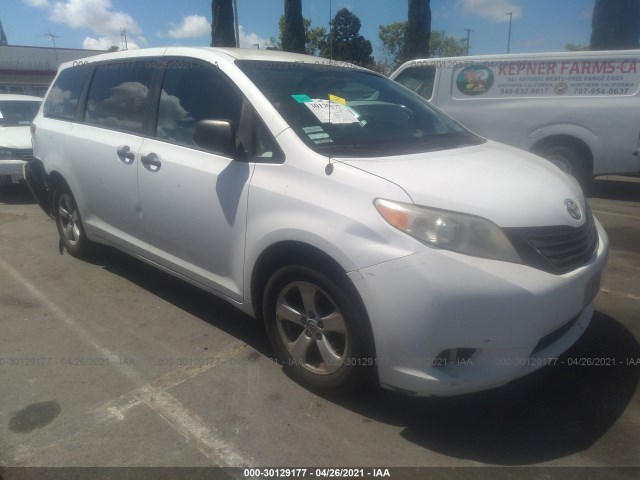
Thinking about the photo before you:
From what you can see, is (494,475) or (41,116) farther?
(41,116)

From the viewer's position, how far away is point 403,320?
2279 mm

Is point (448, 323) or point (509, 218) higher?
point (509, 218)

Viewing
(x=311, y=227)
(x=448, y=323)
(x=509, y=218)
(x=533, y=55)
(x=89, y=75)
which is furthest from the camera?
(x=533, y=55)

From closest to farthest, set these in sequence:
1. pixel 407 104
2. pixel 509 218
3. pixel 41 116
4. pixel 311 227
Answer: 1. pixel 509 218
2. pixel 311 227
3. pixel 407 104
4. pixel 41 116

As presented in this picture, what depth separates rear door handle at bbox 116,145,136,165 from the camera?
370 centimetres

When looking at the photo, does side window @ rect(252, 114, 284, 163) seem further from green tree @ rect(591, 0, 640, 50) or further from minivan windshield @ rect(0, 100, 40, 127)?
green tree @ rect(591, 0, 640, 50)

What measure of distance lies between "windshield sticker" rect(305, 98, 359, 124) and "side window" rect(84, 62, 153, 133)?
1393 mm

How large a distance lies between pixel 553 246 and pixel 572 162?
6.03 m

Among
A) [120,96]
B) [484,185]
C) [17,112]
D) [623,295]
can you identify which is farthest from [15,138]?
[623,295]

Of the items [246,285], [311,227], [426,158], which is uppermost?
[426,158]

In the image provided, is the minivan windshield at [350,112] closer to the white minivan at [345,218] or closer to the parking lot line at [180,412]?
the white minivan at [345,218]

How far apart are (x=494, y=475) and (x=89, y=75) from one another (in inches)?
171

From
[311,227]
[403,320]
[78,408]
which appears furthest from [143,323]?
[403,320]

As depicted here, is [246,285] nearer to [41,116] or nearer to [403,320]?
[403,320]
